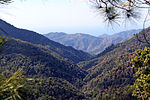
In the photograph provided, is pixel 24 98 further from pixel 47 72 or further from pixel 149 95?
pixel 47 72

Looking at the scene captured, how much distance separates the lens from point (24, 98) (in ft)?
7.22

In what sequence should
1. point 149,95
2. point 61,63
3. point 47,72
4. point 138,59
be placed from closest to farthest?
point 149,95 → point 138,59 → point 47,72 → point 61,63

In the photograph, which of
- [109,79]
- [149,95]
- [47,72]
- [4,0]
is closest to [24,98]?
[4,0]

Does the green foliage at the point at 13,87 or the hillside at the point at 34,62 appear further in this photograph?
the hillside at the point at 34,62

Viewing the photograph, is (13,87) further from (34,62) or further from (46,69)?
(34,62)

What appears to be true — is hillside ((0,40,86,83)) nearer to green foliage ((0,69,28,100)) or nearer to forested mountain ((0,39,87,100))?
forested mountain ((0,39,87,100))

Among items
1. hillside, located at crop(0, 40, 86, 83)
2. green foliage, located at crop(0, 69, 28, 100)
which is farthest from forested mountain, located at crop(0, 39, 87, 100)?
green foliage, located at crop(0, 69, 28, 100)

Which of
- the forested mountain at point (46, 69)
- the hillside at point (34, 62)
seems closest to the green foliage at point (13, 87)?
the forested mountain at point (46, 69)

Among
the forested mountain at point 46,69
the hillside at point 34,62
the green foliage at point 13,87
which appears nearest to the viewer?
the green foliage at point 13,87

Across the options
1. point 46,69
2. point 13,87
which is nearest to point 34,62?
point 46,69

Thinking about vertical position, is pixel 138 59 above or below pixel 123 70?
above

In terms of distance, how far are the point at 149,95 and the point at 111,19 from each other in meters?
3.75

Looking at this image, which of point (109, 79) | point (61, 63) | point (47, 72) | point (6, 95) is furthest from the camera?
point (61, 63)

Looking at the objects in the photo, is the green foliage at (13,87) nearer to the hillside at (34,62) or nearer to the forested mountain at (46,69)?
the forested mountain at (46,69)
